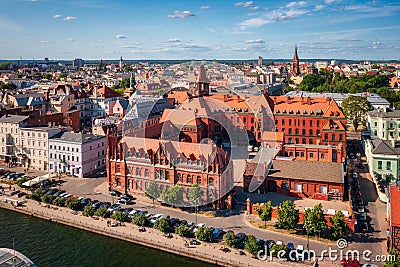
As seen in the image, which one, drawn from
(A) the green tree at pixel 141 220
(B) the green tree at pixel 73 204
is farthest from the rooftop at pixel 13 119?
(A) the green tree at pixel 141 220

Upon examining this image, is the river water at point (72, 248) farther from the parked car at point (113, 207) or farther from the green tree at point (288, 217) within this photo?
the green tree at point (288, 217)

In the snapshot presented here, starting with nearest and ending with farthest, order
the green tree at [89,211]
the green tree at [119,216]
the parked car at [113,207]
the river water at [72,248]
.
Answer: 1. the river water at [72,248]
2. the green tree at [119,216]
3. the green tree at [89,211]
4. the parked car at [113,207]

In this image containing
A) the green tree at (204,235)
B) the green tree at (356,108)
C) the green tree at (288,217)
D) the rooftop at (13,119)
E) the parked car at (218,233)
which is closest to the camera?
the green tree at (204,235)

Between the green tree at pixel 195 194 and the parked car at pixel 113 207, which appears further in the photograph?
the parked car at pixel 113 207

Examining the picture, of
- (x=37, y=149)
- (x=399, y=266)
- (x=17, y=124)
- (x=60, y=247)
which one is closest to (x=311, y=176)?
(x=399, y=266)

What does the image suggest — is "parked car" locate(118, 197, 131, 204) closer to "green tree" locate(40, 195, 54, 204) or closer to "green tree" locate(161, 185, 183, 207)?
"green tree" locate(161, 185, 183, 207)

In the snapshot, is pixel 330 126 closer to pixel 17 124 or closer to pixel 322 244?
pixel 322 244

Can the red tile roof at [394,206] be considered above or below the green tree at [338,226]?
above

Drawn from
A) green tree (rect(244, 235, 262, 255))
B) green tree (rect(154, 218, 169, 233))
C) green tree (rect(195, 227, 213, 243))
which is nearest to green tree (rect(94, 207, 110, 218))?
green tree (rect(154, 218, 169, 233))
